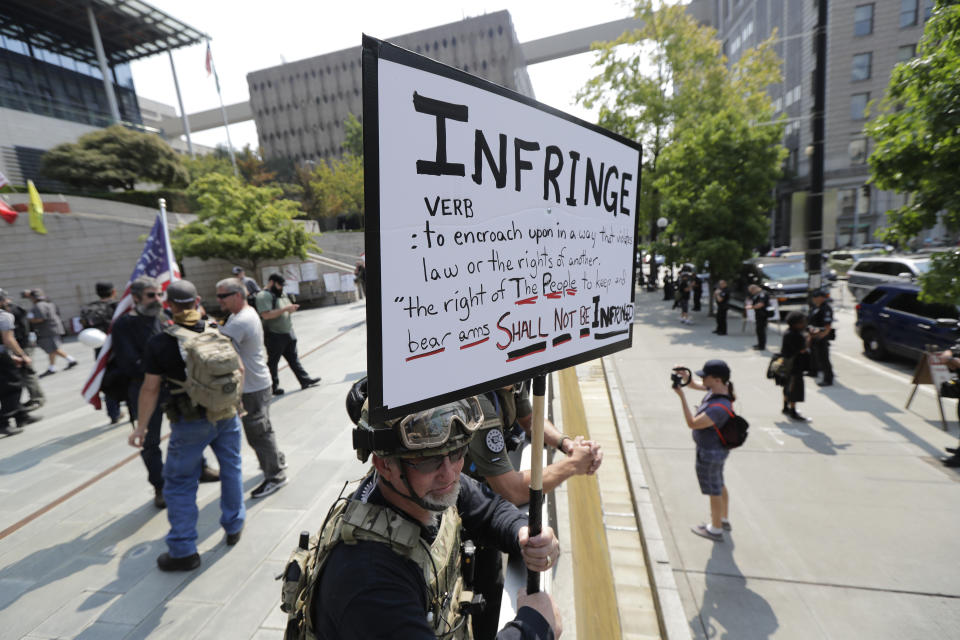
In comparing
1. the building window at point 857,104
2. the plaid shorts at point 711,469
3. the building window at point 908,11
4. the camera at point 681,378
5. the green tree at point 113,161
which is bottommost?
the plaid shorts at point 711,469

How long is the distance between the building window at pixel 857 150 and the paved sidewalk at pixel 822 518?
39.3 m

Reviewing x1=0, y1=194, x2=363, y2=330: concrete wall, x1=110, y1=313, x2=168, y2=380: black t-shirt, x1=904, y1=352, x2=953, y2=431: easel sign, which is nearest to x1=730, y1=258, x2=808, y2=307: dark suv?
x1=904, y1=352, x2=953, y2=431: easel sign

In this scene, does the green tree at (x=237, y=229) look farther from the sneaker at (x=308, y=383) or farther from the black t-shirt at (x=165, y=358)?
the black t-shirt at (x=165, y=358)

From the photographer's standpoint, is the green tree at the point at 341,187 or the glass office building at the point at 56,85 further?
the green tree at the point at 341,187

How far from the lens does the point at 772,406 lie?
7.35 metres

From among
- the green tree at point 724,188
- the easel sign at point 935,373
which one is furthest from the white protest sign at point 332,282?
the easel sign at point 935,373

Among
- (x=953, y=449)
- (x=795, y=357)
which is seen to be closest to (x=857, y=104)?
(x=795, y=357)

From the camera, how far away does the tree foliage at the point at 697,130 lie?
47.5 feet

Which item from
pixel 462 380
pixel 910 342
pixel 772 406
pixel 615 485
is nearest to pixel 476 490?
pixel 462 380

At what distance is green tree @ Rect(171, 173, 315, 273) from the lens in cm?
1908

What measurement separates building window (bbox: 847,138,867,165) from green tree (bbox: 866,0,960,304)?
41.9 metres

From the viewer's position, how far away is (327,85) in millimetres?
68438

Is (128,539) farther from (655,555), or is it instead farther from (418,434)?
(655,555)

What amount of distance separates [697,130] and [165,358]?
17550 millimetres
